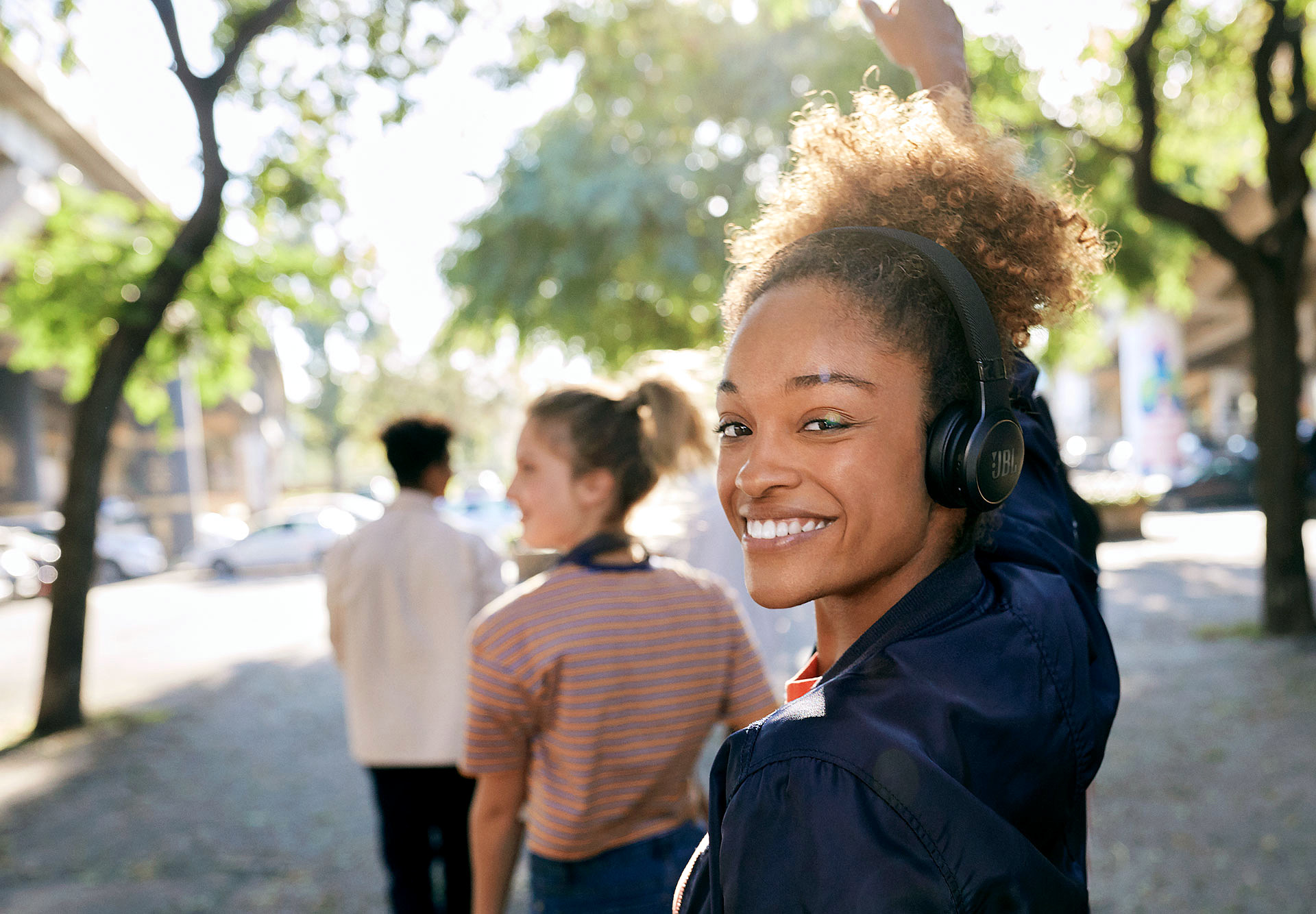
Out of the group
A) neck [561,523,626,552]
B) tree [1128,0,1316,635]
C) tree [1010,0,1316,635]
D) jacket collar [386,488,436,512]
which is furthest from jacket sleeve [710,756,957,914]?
tree [1128,0,1316,635]

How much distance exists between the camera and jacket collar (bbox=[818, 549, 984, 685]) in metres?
1.04

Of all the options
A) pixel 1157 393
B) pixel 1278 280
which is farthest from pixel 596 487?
pixel 1157 393

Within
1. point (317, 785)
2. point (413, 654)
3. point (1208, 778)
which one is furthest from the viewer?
point (317, 785)

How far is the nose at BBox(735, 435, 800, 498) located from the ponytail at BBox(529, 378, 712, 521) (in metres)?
1.40

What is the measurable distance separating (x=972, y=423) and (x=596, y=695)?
1.34 m

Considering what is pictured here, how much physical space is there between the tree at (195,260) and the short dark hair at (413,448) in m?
4.70

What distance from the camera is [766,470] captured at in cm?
115

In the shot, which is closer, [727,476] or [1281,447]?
[727,476]

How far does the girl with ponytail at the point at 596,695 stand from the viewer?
2.23 meters

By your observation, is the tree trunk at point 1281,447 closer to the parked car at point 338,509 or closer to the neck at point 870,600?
the neck at point 870,600

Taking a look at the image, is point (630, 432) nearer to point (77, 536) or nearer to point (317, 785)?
point (317, 785)

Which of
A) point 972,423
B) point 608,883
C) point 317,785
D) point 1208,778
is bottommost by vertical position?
point 317,785

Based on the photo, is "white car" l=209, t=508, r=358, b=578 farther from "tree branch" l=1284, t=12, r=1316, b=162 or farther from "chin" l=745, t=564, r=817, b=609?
"chin" l=745, t=564, r=817, b=609

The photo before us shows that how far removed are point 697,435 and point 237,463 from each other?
4144cm
